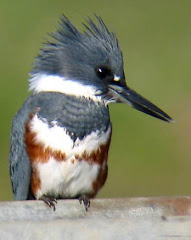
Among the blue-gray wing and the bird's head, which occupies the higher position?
the bird's head

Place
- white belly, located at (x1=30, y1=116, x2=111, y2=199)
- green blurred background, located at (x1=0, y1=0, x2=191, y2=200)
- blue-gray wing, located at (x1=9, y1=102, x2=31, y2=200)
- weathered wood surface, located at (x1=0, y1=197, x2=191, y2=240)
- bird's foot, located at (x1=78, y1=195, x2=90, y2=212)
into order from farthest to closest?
green blurred background, located at (x1=0, y1=0, x2=191, y2=200)
blue-gray wing, located at (x1=9, y1=102, x2=31, y2=200)
white belly, located at (x1=30, y1=116, x2=111, y2=199)
bird's foot, located at (x1=78, y1=195, x2=90, y2=212)
weathered wood surface, located at (x1=0, y1=197, x2=191, y2=240)

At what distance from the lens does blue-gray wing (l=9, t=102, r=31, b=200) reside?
4.77 meters

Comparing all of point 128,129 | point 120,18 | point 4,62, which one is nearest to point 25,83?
point 4,62

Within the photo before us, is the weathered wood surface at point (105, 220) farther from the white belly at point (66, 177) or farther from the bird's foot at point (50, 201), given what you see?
the white belly at point (66, 177)

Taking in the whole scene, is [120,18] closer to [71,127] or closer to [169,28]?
[169,28]

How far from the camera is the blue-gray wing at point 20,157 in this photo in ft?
15.6

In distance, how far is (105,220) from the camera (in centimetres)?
397

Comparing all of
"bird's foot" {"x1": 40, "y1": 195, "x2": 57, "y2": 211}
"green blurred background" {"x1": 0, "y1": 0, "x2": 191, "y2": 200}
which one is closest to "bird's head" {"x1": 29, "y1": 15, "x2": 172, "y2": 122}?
"bird's foot" {"x1": 40, "y1": 195, "x2": 57, "y2": 211}

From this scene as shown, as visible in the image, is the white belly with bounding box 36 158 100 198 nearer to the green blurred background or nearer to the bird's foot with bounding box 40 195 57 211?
the bird's foot with bounding box 40 195 57 211

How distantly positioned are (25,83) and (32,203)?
4349mm

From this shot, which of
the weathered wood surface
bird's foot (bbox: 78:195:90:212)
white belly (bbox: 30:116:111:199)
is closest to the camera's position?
the weathered wood surface

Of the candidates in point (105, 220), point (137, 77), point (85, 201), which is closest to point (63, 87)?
point (85, 201)

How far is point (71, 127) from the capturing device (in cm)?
473

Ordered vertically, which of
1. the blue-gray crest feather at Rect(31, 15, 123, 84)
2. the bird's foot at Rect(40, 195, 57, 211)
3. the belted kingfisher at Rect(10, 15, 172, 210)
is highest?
the blue-gray crest feather at Rect(31, 15, 123, 84)
